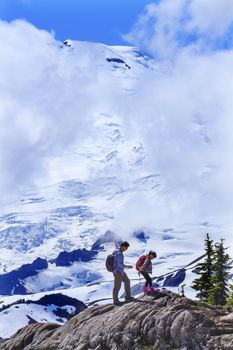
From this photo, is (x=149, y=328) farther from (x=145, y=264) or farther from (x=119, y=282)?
(x=145, y=264)

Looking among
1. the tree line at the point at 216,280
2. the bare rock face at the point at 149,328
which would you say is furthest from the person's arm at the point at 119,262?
the tree line at the point at 216,280

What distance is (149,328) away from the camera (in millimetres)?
37500

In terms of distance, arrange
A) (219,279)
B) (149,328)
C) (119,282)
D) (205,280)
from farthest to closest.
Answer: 1. (205,280)
2. (219,279)
3. (119,282)
4. (149,328)

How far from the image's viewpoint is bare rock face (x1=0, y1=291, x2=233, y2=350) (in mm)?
36250

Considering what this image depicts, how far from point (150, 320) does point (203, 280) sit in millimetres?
33004

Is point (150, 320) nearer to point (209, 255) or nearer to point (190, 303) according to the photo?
point (190, 303)

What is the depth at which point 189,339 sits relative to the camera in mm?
36125

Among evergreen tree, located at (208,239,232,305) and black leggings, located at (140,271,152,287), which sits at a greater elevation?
evergreen tree, located at (208,239,232,305)

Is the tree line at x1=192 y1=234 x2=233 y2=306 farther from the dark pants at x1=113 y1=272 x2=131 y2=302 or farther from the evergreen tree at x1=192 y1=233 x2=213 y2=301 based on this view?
the dark pants at x1=113 y1=272 x2=131 y2=302

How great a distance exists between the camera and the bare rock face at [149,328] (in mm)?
36250

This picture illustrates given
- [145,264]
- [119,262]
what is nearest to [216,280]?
[145,264]

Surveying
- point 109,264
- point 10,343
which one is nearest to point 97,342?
point 109,264

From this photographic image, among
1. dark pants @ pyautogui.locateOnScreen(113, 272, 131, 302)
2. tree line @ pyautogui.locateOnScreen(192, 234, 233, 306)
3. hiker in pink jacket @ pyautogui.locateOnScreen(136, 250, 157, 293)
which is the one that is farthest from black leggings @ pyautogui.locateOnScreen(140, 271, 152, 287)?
tree line @ pyautogui.locateOnScreen(192, 234, 233, 306)

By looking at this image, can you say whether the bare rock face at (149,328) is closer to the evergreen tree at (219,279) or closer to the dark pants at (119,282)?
the dark pants at (119,282)
